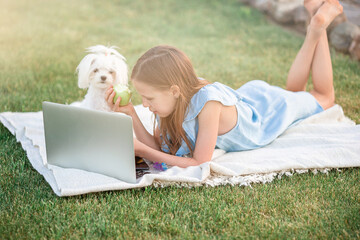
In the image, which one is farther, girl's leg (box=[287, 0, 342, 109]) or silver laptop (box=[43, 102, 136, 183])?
girl's leg (box=[287, 0, 342, 109])

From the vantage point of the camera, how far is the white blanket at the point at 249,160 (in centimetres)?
233

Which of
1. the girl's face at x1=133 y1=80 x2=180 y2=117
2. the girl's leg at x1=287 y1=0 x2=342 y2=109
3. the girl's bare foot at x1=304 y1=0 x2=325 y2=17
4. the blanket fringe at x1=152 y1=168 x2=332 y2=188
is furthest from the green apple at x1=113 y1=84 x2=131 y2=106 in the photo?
the girl's bare foot at x1=304 y1=0 x2=325 y2=17

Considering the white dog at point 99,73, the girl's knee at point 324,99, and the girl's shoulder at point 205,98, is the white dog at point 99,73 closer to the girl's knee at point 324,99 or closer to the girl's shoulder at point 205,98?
the girl's shoulder at point 205,98

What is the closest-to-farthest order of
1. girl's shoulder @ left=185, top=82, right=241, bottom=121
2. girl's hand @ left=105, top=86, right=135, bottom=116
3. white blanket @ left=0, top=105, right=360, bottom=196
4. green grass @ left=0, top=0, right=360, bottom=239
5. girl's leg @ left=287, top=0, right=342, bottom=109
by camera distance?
1. green grass @ left=0, top=0, right=360, bottom=239
2. white blanket @ left=0, top=105, right=360, bottom=196
3. girl's shoulder @ left=185, top=82, right=241, bottom=121
4. girl's hand @ left=105, top=86, right=135, bottom=116
5. girl's leg @ left=287, top=0, right=342, bottom=109

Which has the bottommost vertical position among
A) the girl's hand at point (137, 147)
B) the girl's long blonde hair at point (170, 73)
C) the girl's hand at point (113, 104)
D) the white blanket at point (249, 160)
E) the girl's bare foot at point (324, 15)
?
the white blanket at point (249, 160)

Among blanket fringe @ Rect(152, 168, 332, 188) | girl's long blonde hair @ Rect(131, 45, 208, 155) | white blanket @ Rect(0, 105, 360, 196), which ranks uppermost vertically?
girl's long blonde hair @ Rect(131, 45, 208, 155)

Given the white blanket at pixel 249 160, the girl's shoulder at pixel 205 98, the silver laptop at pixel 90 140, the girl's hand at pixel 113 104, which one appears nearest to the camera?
the silver laptop at pixel 90 140

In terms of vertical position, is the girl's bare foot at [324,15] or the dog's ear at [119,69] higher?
the girl's bare foot at [324,15]

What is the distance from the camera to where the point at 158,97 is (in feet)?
7.79

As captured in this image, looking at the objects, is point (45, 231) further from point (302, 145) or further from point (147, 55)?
point (302, 145)

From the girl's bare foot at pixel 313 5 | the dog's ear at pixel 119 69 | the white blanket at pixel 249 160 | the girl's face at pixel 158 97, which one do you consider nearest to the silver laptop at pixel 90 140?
the white blanket at pixel 249 160

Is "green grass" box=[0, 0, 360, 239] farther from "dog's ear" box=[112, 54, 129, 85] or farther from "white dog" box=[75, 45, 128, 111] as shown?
"dog's ear" box=[112, 54, 129, 85]

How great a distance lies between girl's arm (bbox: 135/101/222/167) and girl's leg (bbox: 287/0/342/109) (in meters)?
1.22

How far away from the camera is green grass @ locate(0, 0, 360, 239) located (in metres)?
2.02
